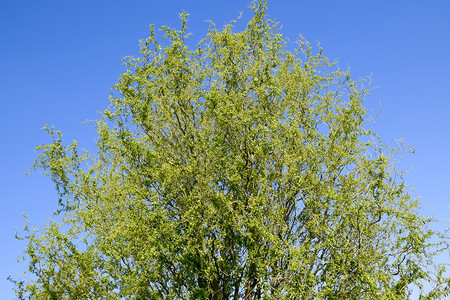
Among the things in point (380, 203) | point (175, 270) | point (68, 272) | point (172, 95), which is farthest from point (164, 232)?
point (380, 203)

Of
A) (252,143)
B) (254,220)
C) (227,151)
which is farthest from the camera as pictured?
(227,151)

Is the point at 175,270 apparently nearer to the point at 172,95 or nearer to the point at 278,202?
the point at 278,202

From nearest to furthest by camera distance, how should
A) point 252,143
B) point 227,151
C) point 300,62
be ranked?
point 252,143
point 227,151
point 300,62

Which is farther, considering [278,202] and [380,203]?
[278,202]

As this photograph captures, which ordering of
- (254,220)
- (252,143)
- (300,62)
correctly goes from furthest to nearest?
(300,62) < (252,143) < (254,220)

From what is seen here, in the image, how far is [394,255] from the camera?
64.4 feet

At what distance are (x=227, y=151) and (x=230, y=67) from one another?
4617 mm

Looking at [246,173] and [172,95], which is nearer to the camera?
[246,173]

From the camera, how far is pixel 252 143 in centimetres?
2162

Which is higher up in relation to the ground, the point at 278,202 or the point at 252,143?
the point at 252,143

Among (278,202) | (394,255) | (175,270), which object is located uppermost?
(278,202)

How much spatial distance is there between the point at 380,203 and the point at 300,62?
32.4 ft

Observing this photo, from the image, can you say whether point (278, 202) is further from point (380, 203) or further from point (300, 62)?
point (300, 62)

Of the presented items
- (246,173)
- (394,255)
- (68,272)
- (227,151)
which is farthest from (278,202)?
(68,272)
